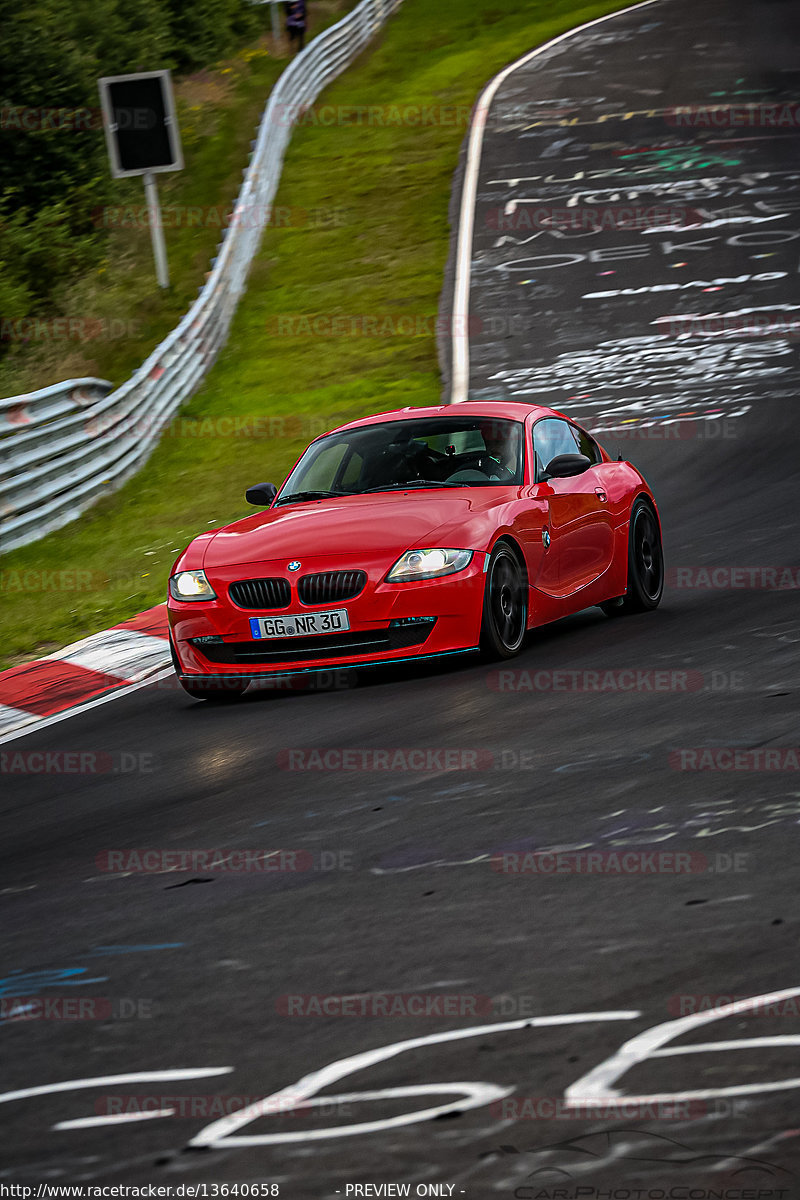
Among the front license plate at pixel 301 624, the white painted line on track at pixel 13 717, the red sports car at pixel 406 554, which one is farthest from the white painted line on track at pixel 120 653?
the front license plate at pixel 301 624

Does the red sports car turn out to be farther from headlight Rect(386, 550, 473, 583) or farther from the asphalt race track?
the asphalt race track

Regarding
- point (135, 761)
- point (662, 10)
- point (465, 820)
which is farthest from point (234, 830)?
point (662, 10)

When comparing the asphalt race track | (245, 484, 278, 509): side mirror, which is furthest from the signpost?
(245, 484, 278, 509): side mirror

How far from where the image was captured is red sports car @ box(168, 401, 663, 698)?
8656 mm

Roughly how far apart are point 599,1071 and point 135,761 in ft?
14.8

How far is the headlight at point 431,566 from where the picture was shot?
8609 millimetres

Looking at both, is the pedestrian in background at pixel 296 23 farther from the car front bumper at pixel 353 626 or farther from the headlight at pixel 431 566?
the headlight at pixel 431 566

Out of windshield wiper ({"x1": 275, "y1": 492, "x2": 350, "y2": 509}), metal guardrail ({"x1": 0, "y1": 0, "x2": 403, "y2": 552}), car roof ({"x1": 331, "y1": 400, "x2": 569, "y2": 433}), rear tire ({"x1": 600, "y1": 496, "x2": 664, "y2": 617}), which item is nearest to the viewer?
windshield wiper ({"x1": 275, "y1": 492, "x2": 350, "y2": 509})

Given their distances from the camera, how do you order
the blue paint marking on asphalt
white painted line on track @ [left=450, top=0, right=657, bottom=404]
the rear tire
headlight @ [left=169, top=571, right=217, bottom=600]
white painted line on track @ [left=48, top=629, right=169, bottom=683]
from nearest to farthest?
the blue paint marking on asphalt < headlight @ [left=169, top=571, right=217, bottom=600] < white painted line on track @ [left=48, top=629, right=169, bottom=683] < the rear tire < white painted line on track @ [left=450, top=0, right=657, bottom=404]

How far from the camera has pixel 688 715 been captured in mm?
7195

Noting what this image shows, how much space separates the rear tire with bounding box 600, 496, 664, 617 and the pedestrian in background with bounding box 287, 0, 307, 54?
102 feet

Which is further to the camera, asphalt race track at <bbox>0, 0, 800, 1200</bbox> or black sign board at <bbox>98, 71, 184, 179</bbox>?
black sign board at <bbox>98, 71, 184, 179</bbox>

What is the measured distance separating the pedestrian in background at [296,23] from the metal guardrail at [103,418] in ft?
39.1

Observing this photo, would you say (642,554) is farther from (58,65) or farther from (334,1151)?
(58,65)
